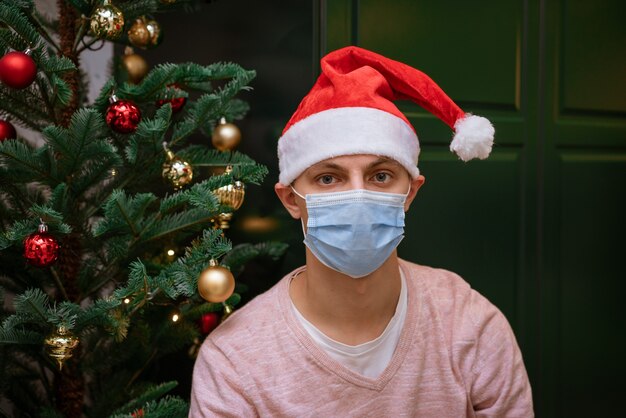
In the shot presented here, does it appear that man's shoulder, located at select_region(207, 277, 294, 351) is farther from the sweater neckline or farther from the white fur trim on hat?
the white fur trim on hat

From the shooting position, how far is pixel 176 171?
4.55ft

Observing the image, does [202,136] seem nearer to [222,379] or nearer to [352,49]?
[352,49]

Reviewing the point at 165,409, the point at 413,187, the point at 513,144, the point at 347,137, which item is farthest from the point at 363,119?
the point at 513,144

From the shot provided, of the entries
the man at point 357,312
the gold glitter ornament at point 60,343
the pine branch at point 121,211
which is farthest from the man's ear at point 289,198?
the gold glitter ornament at point 60,343

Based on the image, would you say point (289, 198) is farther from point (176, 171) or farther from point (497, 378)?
point (497, 378)

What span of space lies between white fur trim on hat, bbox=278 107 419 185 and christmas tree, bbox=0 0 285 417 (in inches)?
5.0

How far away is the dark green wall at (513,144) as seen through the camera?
5.62 ft

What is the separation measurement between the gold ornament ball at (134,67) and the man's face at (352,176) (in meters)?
0.45

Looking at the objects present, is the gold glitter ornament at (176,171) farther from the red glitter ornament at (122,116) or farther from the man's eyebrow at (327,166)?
the man's eyebrow at (327,166)

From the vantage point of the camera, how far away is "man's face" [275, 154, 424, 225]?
4.18ft

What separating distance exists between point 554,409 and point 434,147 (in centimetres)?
84

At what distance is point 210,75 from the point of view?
1.43 m

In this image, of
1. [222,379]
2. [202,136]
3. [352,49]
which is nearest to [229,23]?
[202,136]

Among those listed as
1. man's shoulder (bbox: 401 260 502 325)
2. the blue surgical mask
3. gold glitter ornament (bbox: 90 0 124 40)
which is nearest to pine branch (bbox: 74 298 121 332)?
the blue surgical mask
